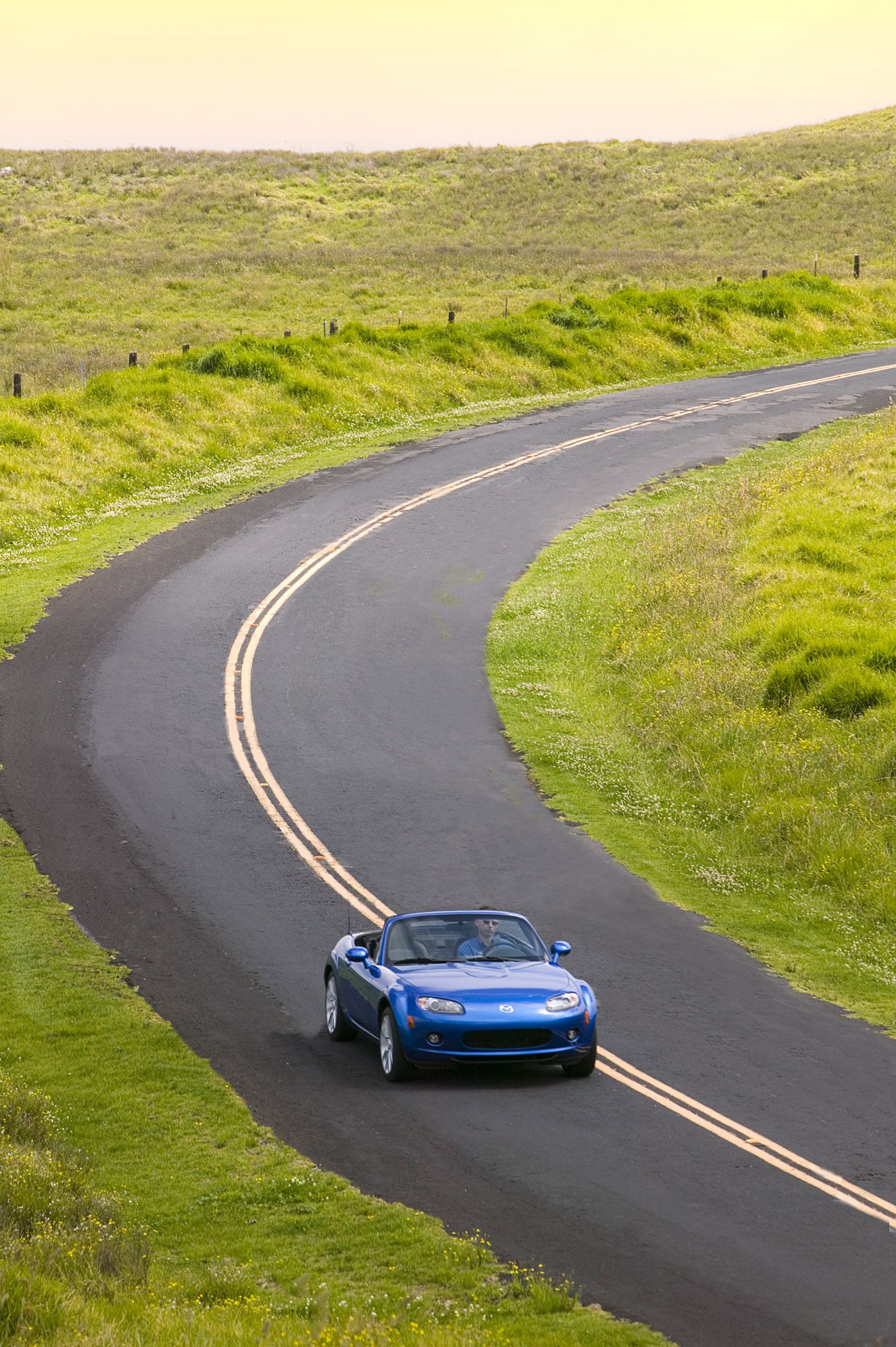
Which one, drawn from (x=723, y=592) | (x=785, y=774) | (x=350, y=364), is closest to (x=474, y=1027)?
(x=785, y=774)

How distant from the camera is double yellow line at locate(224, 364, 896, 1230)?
33.8 ft

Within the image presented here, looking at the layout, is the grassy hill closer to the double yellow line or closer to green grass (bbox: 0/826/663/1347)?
green grass (bbox: 0/826/663/1347)

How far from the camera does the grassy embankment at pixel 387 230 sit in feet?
197

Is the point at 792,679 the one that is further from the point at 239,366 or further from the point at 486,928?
the point at 239,366

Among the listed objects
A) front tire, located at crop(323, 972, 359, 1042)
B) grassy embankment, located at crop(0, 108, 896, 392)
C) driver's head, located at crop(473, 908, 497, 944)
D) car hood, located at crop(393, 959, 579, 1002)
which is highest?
grassy embankment, located at crop(0, 108, 896, 392)

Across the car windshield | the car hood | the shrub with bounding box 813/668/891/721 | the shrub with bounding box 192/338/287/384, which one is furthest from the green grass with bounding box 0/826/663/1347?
the shrub with bounding box 192/338/287/384

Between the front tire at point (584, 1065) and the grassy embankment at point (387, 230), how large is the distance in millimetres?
35907

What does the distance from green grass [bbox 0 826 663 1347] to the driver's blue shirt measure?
7.78 feet

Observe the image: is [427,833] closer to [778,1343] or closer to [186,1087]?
[186,1087]

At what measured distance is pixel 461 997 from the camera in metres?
11.6

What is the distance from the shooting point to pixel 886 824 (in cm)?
1750

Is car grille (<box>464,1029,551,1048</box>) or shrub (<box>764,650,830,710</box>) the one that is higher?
shrub (<box>764,650,830,710</box>)

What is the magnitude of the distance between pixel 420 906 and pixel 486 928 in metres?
2.96

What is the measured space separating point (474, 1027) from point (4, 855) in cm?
749
